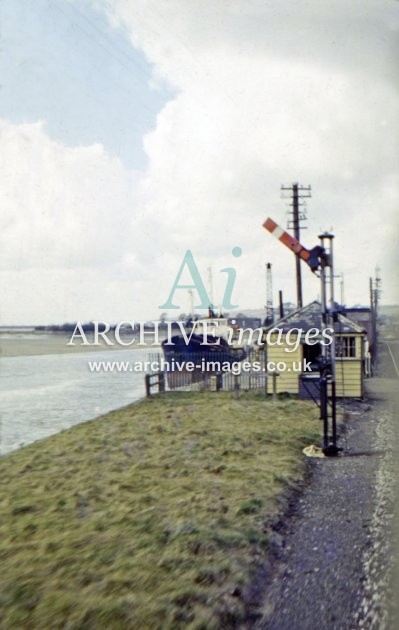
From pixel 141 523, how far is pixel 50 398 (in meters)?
17.2

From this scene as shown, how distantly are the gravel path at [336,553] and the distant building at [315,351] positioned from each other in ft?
23.6

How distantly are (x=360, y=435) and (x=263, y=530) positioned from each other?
19.2ft

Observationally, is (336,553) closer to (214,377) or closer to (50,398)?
(214,377)

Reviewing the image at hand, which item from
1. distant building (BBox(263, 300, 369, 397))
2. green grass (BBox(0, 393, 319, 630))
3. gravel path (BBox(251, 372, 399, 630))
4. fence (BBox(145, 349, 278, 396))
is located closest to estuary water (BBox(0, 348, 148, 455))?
fence (BBox(145, 349, 278, 396))

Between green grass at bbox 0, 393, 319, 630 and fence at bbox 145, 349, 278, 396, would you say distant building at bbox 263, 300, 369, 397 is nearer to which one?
fence at bbox 145, 349, 278, 396

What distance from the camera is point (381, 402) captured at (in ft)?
52.9

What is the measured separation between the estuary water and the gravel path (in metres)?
7.75

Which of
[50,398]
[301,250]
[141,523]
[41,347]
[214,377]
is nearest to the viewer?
[141,523]

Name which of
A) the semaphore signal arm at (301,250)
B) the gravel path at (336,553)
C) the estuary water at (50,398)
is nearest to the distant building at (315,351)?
the estuary water at (50,398)

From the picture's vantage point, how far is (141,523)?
19.8ft

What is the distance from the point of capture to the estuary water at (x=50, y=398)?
50.3 ft

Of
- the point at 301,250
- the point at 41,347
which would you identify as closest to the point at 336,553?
the point at 301,250

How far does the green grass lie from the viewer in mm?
4324

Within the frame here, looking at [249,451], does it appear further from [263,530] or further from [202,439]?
[263,530]
